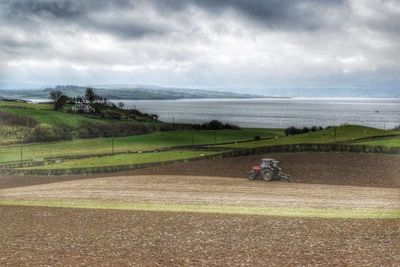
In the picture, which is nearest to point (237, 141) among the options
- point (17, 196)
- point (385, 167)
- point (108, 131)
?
point (108, 131)

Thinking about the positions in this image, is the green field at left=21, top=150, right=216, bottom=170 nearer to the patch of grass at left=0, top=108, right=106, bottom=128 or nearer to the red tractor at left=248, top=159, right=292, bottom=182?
the red tractor at left=248, top=159, right=292, bottom=182

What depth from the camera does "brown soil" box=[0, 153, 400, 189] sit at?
37344 millimetres

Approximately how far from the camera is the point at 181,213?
77.7 feet

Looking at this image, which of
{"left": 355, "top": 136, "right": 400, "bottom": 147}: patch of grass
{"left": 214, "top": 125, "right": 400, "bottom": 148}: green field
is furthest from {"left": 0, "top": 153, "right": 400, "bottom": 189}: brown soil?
{"left": 214, "top": 125, "right": 400, "bottom": 148}: green field

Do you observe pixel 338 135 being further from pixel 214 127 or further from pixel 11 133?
pixel 11 133

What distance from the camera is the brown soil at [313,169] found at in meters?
37.3

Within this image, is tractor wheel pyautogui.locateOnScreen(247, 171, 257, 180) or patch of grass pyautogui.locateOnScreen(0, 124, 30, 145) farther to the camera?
patch of grass pyautogui.locateOnScreen(0, 124, 30, 145)

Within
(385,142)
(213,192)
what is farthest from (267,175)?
(385,142)

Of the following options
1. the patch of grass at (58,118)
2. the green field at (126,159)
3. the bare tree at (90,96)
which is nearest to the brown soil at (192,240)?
the green field at (126,159)

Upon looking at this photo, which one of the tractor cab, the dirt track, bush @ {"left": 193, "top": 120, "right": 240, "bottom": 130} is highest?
bush @ {"left": 193, "top": 120, "right": 240, "bottom": 130}

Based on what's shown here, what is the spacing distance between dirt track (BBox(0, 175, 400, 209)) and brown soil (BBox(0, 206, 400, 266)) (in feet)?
19.9

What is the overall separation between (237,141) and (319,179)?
2763 centimetres

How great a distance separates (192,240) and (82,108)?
57891 mm

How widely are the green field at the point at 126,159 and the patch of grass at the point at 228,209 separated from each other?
60.7ft
